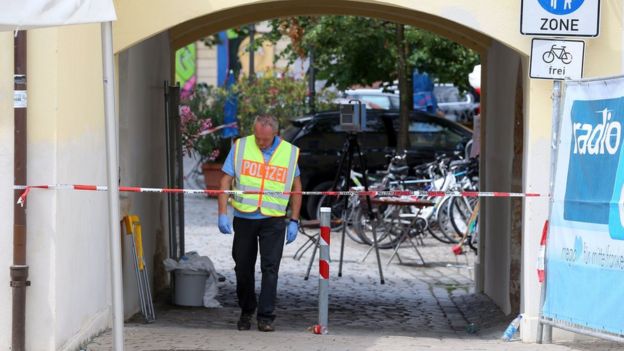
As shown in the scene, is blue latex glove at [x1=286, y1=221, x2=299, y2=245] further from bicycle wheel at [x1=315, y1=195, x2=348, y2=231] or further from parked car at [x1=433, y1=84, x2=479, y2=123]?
parked car at [x1=433, y1=84, x2=479, y2=123]

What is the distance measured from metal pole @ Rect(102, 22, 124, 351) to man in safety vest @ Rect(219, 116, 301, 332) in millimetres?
3329

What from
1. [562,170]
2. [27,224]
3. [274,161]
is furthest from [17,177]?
[562,170]

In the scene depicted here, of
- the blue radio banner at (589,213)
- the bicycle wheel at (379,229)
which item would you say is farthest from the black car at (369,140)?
the blue radio banner at (589,213)

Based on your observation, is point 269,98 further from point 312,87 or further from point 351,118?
point 351,118

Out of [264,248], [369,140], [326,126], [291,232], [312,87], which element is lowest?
[264,248]

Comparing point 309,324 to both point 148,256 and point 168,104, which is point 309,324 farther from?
point 168,104

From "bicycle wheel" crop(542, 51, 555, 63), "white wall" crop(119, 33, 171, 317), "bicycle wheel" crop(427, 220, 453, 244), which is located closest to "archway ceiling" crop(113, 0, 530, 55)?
"bicycle wheel" crop(542, 51, 555, 63)

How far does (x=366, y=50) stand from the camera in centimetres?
2252

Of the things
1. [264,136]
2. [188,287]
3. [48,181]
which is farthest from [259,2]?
[188,287]

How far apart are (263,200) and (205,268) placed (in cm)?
237

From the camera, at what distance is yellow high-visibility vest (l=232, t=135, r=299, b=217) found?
967cm

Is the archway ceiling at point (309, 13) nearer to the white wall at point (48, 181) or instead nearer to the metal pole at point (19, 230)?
the white wall at point (48, 181)

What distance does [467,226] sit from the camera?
17125 millimetres

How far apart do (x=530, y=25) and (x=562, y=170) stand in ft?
3.67
